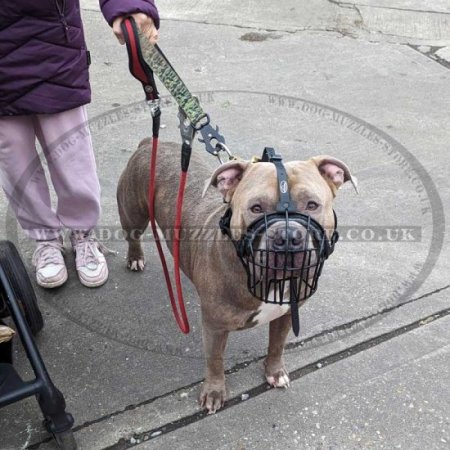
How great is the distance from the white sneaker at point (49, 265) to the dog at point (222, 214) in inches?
24.0

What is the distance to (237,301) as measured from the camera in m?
2.13

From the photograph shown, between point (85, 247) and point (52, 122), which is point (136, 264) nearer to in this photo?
point (85, 247)

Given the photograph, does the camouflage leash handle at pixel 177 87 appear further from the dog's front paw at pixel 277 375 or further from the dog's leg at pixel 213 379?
the dog's front paw at pixel 277 375

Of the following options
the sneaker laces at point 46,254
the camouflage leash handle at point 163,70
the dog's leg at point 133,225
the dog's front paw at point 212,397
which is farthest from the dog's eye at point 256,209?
the sneaker laces at point 46,254

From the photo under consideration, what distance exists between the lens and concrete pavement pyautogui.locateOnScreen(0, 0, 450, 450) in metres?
2.35

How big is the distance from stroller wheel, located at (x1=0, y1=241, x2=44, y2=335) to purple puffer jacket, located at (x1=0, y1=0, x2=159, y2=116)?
27.4 inches

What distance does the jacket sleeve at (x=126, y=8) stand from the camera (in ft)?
7.19

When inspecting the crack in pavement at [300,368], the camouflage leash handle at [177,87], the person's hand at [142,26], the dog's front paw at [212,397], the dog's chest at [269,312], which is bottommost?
the crack in pavement at [300,368]

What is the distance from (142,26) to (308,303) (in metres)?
1.71

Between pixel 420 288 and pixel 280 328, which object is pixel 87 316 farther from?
pixel 420 288

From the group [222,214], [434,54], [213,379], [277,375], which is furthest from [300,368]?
[434,54]

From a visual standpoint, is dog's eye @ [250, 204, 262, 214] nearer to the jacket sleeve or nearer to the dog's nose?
the dog's nose

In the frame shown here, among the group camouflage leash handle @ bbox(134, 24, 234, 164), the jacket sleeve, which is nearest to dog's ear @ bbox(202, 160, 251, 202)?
camouflage leash handle @ bbox(134, 24, 234, 164)

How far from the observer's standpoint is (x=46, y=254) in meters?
3.13
